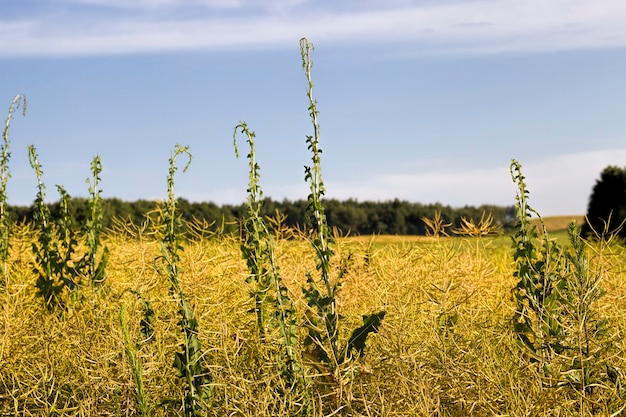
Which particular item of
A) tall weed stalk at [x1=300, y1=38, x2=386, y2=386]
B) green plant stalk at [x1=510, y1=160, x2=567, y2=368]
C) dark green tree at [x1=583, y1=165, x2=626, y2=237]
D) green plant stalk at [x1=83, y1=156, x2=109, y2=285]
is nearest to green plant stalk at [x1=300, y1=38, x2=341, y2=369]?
tall weed stalk at [x1=300, y1=38, x2=386, y2=386]

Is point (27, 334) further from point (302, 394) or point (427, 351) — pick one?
point (427, 351)

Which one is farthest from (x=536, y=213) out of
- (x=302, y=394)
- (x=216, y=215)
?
(x=216, y=215)

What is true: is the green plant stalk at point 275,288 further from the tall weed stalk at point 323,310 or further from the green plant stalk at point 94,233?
the green plant stalk at point 94,233

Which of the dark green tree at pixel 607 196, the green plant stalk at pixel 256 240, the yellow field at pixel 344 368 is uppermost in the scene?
the dark green tree at pixel 607 196

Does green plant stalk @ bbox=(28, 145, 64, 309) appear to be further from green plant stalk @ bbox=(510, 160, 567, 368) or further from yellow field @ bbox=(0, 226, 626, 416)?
green plant stalk @ bbox=(510, 160, 567, 368)

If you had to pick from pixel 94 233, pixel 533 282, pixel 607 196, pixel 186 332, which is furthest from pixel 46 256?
pixel 607 196

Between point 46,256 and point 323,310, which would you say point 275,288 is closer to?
point 323,310

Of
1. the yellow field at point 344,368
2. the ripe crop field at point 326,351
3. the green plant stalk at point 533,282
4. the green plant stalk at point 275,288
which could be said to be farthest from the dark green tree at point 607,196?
the green plant stalk at point 275,288

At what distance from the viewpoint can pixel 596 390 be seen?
142 inches

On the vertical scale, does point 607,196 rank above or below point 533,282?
above

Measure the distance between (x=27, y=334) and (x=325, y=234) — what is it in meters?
2.61

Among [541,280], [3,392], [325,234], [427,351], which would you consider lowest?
[3,392]

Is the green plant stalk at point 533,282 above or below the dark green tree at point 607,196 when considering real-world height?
below

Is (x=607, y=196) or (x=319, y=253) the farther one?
(x=607, y=196)
